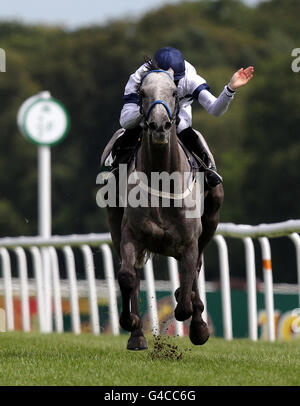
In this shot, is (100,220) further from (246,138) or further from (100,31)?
(100,31)

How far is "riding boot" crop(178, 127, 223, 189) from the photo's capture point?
6.54 m

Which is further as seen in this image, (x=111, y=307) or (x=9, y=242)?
(x=9, y=242)

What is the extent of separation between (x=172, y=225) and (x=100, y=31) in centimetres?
4602

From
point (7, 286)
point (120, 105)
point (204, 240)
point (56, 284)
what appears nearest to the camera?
point (204, 240)

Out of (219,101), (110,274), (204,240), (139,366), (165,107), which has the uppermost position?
(219,101)

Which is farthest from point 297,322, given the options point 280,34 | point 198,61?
point 280,34

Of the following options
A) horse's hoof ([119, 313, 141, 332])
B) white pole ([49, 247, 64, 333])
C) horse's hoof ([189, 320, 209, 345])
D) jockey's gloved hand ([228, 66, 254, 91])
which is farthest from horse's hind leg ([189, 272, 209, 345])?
white pole ([49, 247, 64, 333])

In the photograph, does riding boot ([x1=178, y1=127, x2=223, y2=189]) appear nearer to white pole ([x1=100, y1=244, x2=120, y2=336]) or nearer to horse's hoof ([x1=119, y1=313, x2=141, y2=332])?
horse's hoof ([x1=119, y1=313, x2=141, y2=332])

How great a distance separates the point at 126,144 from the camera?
257 inches

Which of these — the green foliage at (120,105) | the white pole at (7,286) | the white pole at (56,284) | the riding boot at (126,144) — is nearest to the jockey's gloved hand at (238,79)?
the riding boot at (126,144)

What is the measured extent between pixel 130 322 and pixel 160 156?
38.6 inches

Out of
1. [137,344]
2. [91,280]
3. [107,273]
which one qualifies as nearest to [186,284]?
[137,344]

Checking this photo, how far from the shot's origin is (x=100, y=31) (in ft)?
168

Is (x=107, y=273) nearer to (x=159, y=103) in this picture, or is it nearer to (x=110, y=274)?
(x=110, y=274)
